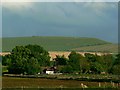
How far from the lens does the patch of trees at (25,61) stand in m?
101

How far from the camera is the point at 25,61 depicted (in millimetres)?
103688

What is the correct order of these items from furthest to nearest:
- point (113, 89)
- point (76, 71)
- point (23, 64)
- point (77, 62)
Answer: point (77, 62) < point (76, 71) < point (23, 64) < point (113, 89)

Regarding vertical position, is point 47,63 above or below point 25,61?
below

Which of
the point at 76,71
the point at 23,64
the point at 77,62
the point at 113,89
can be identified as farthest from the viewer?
the point at 77,62

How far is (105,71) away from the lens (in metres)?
111

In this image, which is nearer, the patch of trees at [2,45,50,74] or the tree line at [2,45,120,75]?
the patch of trees at [2,45,50,74]

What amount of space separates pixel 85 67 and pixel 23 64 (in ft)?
65.2

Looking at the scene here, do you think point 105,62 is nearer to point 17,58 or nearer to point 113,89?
point 17,58

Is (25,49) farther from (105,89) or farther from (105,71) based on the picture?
(105,89)

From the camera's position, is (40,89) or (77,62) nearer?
(40,89)

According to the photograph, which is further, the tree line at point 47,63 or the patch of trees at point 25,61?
the tree line at point 47,63

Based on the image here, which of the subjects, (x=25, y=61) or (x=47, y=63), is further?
(x=47, y=63)

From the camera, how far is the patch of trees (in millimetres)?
100925

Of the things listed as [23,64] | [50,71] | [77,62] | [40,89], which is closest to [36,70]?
[23,64]
